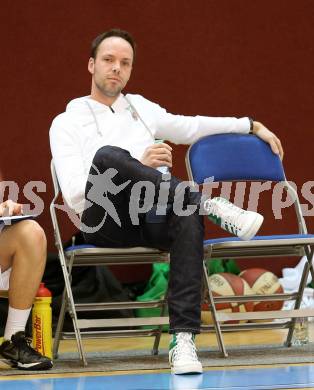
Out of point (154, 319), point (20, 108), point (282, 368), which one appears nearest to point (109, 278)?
point (20, 108)

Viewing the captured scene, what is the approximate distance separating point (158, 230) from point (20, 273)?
529 mm

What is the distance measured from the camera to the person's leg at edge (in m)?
3.16

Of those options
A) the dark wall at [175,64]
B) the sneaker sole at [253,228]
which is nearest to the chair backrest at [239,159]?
the sneaker sole at [253,228]

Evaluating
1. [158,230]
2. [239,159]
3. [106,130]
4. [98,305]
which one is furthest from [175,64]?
[158,230]

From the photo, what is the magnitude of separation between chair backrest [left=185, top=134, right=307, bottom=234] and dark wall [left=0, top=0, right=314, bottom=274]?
5.73 ft

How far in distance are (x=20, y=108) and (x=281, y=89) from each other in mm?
1744

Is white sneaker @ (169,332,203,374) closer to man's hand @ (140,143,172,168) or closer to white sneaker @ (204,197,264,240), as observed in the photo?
white sneaker @ (204,197,264,240)

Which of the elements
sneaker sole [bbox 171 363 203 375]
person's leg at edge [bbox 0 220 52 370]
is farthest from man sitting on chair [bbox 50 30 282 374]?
person's leg at edge [bbox 0 220 52 370]

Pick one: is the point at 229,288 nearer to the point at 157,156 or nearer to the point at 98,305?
the point at 98,305

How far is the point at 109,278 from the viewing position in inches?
201

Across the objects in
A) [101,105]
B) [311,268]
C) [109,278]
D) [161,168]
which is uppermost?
[101,105]

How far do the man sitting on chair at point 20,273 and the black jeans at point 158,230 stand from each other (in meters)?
0.27

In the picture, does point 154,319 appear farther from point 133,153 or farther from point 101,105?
point 101,105

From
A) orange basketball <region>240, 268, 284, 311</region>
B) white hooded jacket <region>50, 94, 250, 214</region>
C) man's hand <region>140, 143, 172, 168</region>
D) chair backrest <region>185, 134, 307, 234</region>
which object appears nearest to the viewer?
man's hand <region>140, 143, 172, 168</region>
